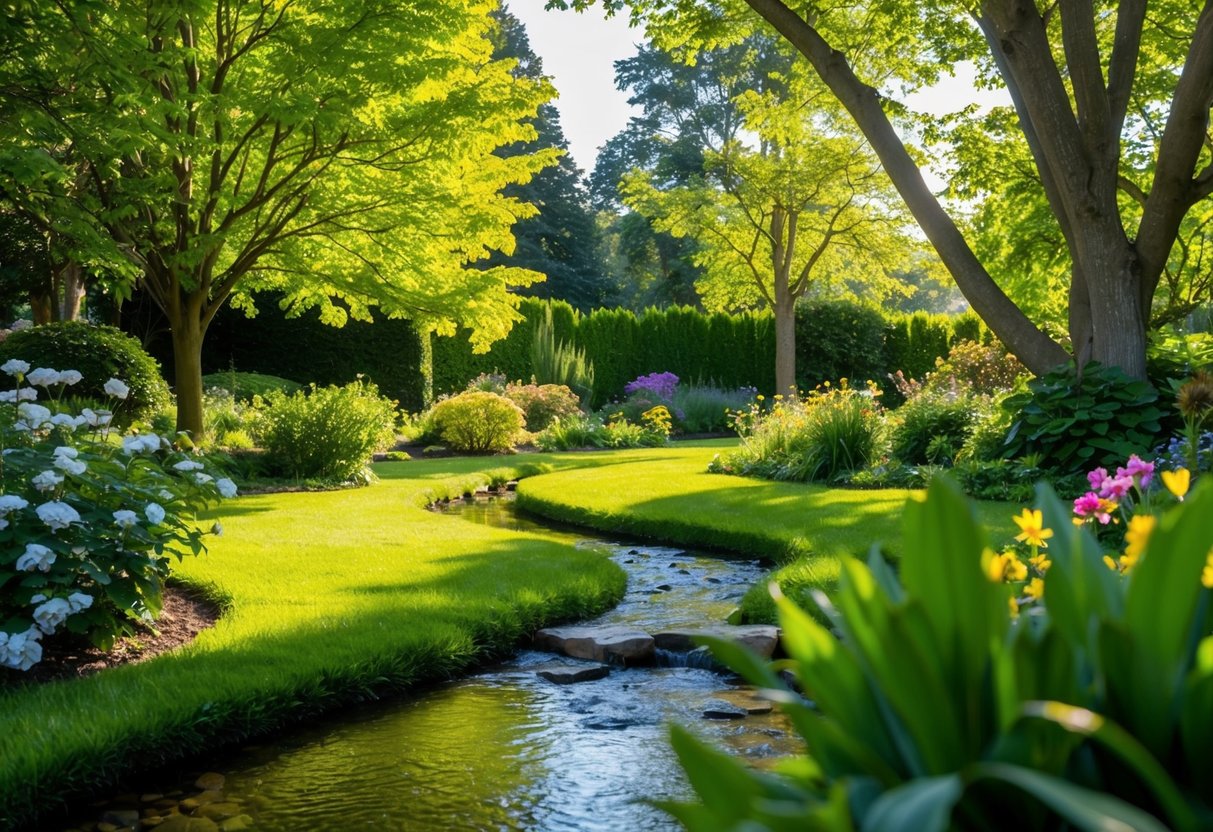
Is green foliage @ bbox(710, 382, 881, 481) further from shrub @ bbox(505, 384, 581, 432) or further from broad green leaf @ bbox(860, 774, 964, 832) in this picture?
broad green leaf @ bbox(860, 774, 964, 832)

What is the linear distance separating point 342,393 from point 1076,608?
11.2 meters

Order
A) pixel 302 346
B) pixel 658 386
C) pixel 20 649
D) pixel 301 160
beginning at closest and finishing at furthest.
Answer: pixel 20 649 → pixel 301 160 → pixel 302 346 → pixel 658 386

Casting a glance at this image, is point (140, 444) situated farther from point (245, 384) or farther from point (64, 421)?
point (245, 384)

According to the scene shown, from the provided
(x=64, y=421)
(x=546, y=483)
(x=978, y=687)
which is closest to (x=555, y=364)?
(x=546, y=483)

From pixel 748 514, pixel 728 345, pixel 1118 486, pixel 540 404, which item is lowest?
pixel 748 514

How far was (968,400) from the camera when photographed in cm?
1172

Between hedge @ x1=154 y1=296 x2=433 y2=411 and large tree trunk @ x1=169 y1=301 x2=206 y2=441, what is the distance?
7.16 m

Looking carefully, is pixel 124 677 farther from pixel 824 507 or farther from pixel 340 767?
pixel 824 507

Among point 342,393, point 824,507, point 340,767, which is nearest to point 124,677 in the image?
point 340,767

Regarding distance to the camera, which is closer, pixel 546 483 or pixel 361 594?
pixel 361 594

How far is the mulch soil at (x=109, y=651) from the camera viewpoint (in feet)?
14.2

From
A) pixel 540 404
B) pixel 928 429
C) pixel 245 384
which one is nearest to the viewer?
pixel 928 429

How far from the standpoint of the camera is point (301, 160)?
10406mm

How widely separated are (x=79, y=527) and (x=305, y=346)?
47.7 feet
